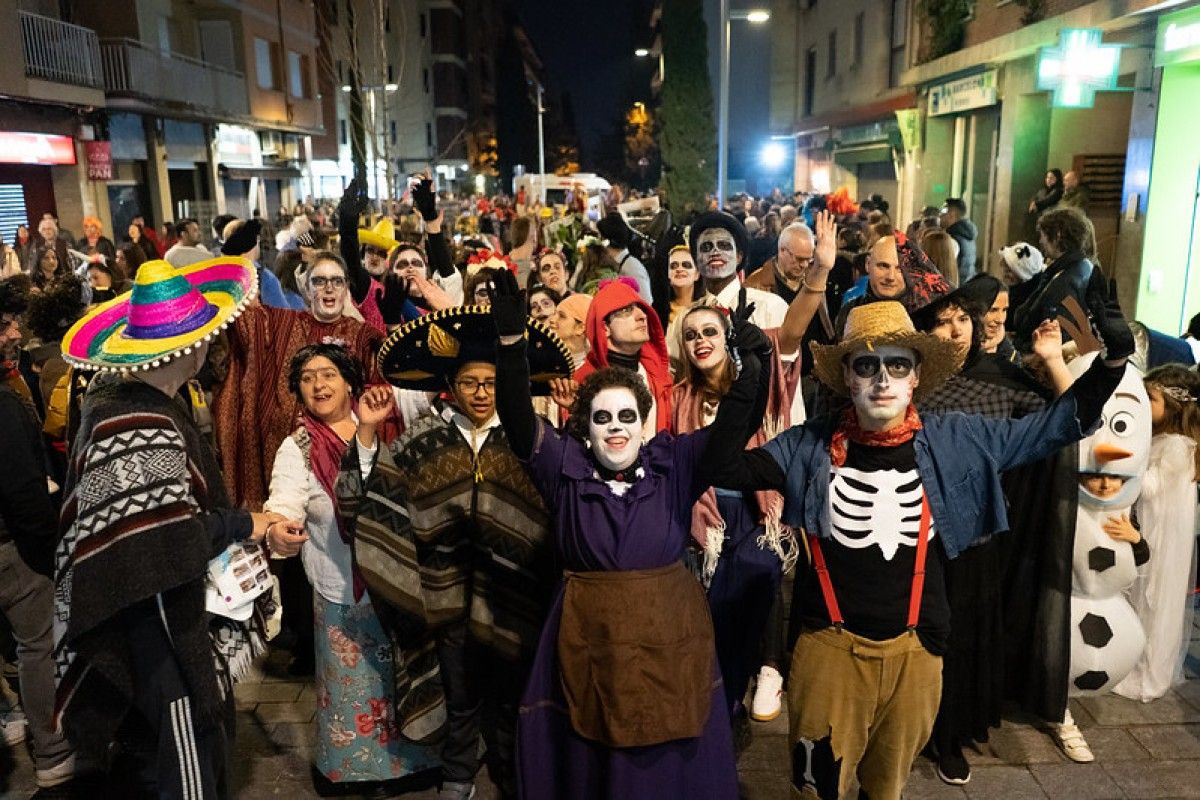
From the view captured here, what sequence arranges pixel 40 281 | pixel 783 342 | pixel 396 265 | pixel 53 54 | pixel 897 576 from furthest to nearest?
pixel 53 54 < pixel 40 281 < pixel 396 265 < pixel 783 342 < pixel 897 576

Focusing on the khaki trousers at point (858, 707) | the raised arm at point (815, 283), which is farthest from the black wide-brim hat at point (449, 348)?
the khaki trousers at point (858, 707)

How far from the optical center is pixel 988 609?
372 cm

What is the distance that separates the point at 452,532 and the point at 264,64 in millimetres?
27354

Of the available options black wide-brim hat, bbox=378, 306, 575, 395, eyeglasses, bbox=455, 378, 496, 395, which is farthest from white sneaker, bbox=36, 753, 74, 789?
eyeglasses, bbox=455, 378, 496, 395

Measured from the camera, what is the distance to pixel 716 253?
196 inches

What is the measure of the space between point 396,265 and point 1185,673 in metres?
5.20

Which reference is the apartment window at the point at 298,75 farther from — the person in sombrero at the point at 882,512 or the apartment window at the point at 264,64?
the person in sombrero at the point at 882,512

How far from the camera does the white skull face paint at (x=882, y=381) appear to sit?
2.80 metres

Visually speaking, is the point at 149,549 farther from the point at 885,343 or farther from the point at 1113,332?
the point at 1113,332

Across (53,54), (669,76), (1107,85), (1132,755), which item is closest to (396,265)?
(1132,755)

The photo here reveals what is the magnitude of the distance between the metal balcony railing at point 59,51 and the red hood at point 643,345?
16.2 meters

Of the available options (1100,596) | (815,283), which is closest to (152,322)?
(815,283)

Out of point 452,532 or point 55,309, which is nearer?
point 452,532

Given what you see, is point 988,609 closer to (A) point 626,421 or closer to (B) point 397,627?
(A) point 626,421
